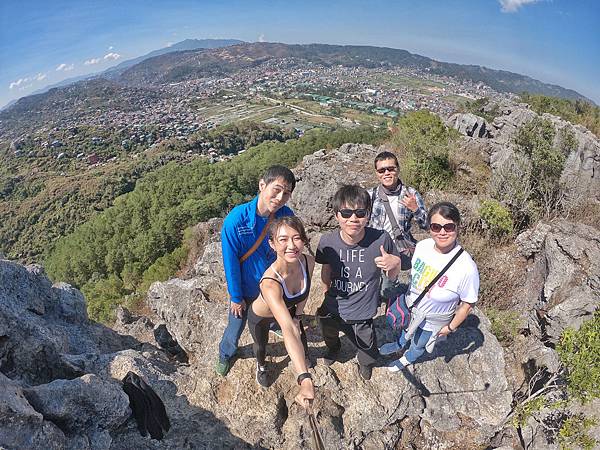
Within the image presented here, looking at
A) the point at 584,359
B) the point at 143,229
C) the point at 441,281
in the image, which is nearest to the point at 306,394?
the point at 441,281

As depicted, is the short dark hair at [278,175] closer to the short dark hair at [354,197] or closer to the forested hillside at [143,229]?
the short dark hair at [354,197]

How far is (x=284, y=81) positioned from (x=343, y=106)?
73637 millimetres

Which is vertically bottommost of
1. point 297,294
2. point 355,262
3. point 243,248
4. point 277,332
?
point 277,332

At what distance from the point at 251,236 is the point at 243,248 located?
0.52 feet

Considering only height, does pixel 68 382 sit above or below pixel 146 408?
above

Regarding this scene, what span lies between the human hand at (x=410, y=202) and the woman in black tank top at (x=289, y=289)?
1.76 meters

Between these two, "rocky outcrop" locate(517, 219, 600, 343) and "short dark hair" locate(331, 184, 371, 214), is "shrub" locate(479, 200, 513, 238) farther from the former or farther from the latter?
"short dark hair" locate(331, 184, 371, 214)

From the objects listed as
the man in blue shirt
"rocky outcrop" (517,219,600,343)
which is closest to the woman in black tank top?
the man in blue shirt

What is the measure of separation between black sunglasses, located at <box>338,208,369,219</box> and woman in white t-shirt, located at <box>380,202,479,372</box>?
0.71 meters

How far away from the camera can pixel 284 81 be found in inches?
7328

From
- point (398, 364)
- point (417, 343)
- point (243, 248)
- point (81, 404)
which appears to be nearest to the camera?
point (81, 404)

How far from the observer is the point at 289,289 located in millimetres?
3002

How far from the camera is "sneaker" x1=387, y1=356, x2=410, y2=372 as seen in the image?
13.6 ft

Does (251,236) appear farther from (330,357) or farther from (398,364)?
(398,364)
